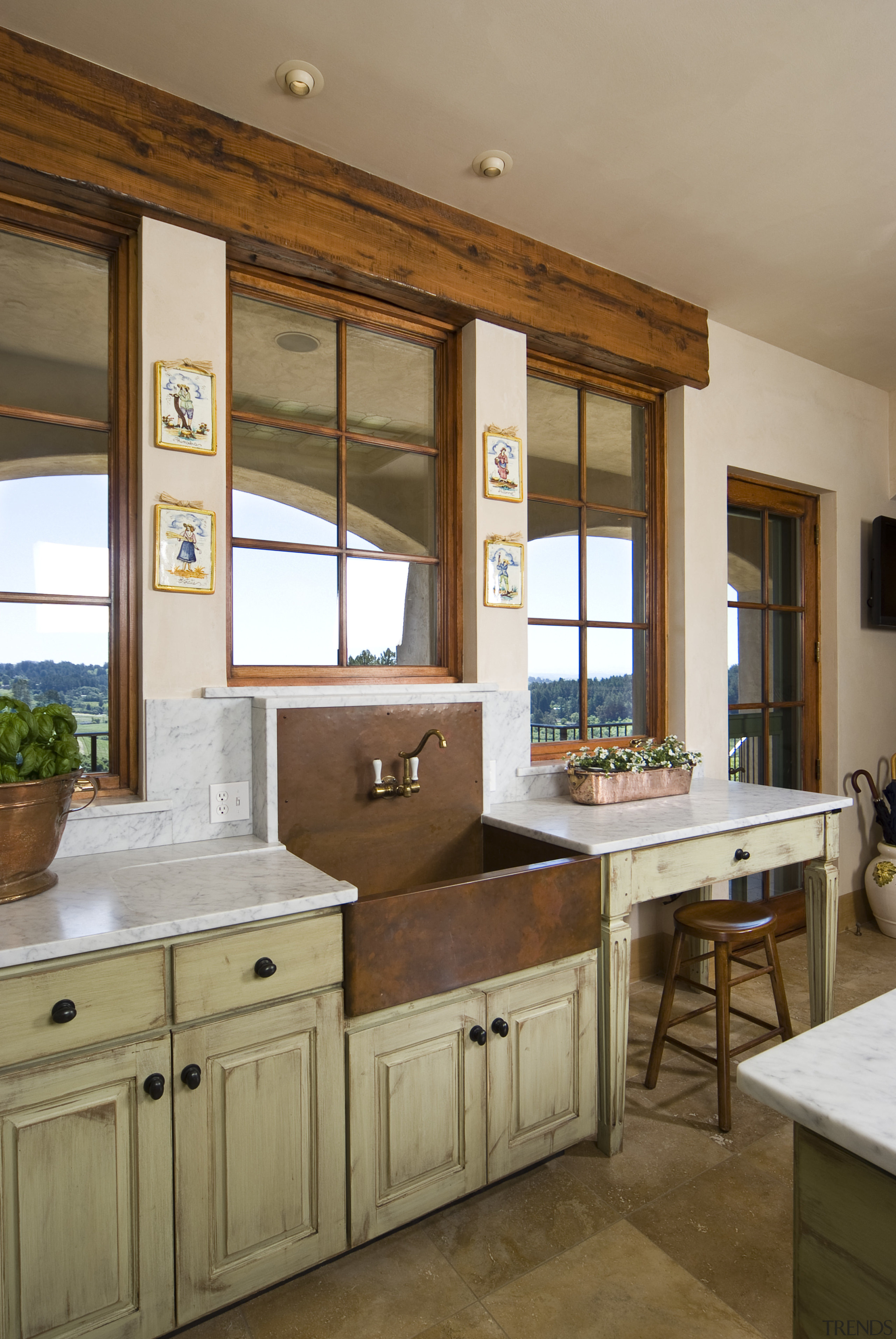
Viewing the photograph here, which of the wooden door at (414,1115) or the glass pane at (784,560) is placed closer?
the wooden door at (414,1115)

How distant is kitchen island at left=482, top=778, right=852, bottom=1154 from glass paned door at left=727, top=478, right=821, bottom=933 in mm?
912

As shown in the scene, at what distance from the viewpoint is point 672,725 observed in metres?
3.29

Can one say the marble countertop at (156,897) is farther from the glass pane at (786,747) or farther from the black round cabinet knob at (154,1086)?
the glass pane at (786,747)

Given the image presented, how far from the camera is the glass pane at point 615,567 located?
10.3 ft

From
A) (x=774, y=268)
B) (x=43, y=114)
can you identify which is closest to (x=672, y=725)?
(x=774, y=268)

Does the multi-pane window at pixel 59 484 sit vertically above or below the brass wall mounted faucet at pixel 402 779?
above

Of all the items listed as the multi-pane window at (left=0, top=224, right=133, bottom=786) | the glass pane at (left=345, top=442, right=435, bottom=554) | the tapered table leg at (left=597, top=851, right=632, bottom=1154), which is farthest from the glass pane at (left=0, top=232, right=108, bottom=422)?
the tapered table leg at (left=597, top=851, right=632, bottom=1154)

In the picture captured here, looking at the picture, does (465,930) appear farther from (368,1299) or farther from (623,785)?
(623,785)

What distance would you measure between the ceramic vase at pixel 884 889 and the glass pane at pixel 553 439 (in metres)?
2.49

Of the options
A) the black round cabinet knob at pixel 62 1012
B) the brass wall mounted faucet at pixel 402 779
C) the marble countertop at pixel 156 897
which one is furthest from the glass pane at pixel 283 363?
the black round cabinet knob at pixel 62 1012

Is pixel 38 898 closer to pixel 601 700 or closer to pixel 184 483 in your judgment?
pixel 184 483

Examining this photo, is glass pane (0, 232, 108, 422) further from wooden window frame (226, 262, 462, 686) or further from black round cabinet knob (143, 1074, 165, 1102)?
black round cabinet knob (143, 1074, 165, 1102)

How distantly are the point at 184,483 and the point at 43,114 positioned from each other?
0.90 meters

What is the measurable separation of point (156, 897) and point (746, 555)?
3154 millimetres
